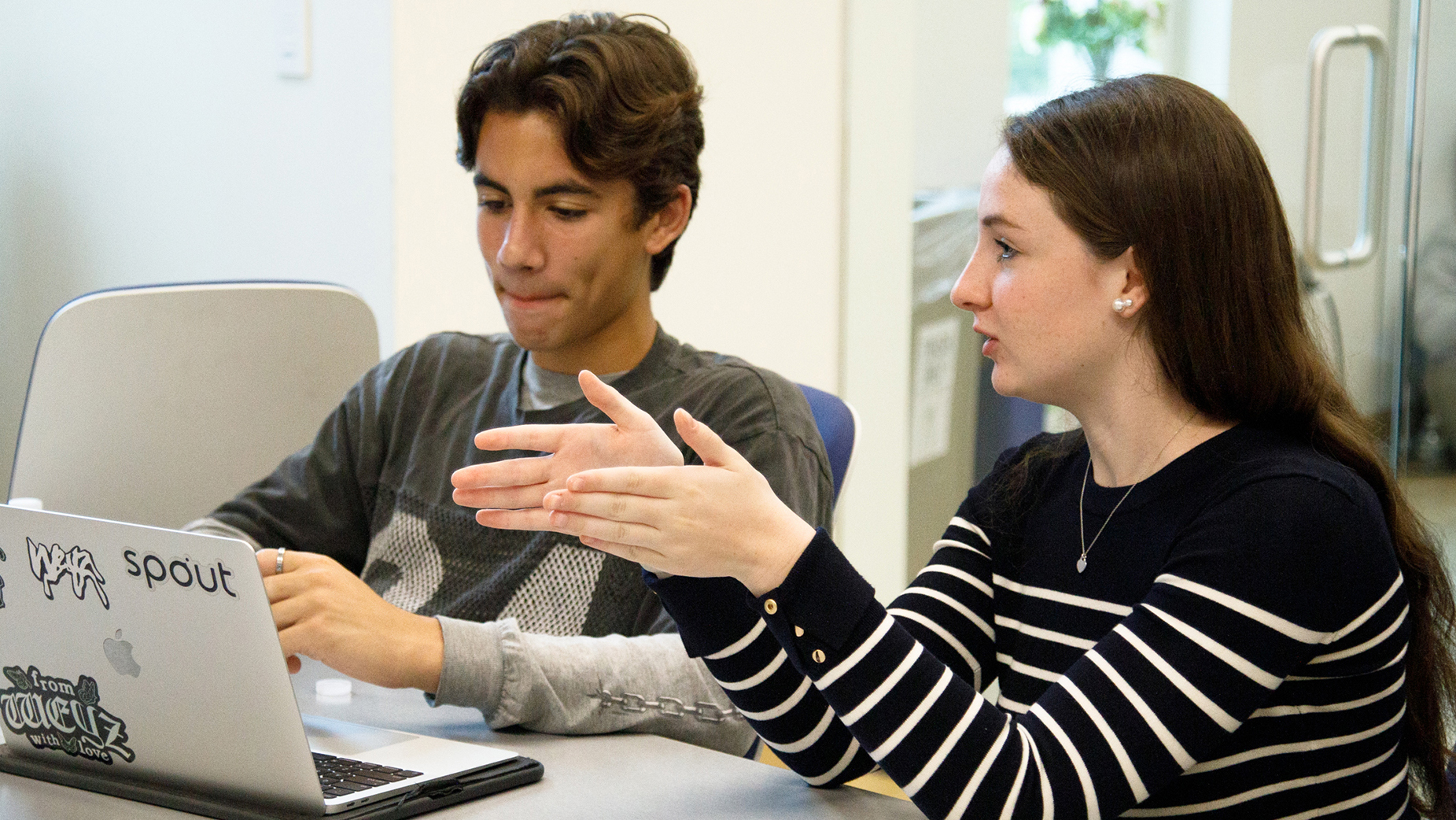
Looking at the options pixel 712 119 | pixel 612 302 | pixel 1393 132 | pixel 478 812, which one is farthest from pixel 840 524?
pixel 478 812

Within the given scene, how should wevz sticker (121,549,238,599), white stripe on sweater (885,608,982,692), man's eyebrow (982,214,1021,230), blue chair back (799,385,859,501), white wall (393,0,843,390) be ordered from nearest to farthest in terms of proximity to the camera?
wevz sticker (121,549,238,599)
man's eyebrow (982,214,1021,230)
white stripe on sweater (885,608,982,692)
blue chair back (799,385,859,501)
white wall (393,0,843,390)

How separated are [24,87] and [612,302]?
188 centimetres

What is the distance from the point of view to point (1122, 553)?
40.5 inches

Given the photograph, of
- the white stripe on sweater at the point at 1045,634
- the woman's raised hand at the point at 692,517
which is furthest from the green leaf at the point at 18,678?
the white stripe on sweater at the point at 1045,634

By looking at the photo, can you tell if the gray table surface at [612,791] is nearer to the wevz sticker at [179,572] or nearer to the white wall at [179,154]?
the wevz sticker at [179,572]

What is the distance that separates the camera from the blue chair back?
1436mm

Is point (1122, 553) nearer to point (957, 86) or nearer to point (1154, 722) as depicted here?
point (1154, 722)

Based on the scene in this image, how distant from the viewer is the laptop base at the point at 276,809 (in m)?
0.86

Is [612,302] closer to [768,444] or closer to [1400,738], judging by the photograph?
[768,444]

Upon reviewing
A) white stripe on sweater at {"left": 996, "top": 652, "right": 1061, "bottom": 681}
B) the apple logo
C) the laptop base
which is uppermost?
the apple logo

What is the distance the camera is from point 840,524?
2.94 metres

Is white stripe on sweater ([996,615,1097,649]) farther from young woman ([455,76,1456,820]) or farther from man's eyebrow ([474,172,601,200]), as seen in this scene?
man's eyebrow ([474,172,601,200])

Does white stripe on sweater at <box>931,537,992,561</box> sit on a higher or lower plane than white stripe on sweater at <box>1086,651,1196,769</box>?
higher

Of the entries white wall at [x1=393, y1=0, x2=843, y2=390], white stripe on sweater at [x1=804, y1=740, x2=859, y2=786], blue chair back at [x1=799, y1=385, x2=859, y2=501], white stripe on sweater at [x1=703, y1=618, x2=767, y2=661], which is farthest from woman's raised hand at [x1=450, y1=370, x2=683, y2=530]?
white wall at [x1=393, y1=0, x2=843, y2=390]
